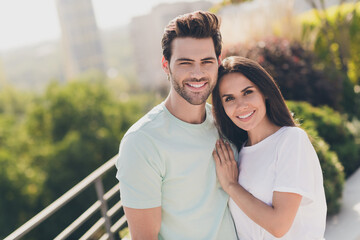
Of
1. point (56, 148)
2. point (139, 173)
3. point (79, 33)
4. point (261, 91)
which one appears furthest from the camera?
point (79, 33)

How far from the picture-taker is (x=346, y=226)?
2.74 metres

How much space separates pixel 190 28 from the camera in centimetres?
181

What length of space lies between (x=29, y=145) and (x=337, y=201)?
15.9 m

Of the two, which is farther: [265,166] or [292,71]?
[292,71]

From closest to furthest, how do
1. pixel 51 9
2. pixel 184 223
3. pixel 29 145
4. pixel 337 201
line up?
1. pixel 184 223
2. pixel 337 201
3. pixel 29 145
4. pixel 51 9

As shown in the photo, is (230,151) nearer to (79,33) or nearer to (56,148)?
(56,148)

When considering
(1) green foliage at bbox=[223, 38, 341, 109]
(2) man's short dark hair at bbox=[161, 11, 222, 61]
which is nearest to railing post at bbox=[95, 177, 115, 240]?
(2) man's short dark hair at bbox=[161, 11, 222, 61]

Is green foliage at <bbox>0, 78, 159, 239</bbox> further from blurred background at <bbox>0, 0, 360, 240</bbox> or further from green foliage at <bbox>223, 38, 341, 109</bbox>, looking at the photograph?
green foliage at <bbox>223, 38, 341, 109</bbox>

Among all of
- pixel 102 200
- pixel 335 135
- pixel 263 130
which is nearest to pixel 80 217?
pixel 102 200

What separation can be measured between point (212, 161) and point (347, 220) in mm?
1602

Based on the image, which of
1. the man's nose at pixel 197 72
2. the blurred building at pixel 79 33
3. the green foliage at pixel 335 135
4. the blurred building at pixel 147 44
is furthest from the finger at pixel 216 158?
the blurred building at pixel 79 33

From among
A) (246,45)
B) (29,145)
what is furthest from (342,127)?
(29,145)

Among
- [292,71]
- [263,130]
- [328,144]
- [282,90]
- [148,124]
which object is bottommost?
[328,144]

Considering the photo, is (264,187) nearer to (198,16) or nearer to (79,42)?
(198,16)
